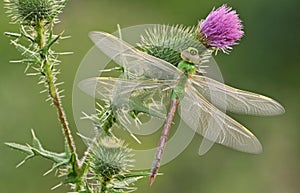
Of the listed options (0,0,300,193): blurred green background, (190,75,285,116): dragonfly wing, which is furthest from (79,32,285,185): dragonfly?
(0,0,300,193): blurred green background

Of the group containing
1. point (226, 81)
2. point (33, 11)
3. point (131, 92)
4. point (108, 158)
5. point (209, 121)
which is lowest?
point (226, 81)

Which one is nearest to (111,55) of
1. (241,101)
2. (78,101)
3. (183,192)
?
(78,101)

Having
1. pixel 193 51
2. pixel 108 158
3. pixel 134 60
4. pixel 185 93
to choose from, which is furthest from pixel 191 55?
pixel 108 158

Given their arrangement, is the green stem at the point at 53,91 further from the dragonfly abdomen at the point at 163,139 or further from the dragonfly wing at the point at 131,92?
the dragonfly abdomen at the point at 163,139

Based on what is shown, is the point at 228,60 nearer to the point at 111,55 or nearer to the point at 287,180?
the point at 287,180

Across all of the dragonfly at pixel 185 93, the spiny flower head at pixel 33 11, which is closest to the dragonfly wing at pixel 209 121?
the dragonfly at pixel 185 93

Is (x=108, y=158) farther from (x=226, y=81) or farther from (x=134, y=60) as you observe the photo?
(x=226, y=81)

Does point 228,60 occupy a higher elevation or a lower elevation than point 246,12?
lower
